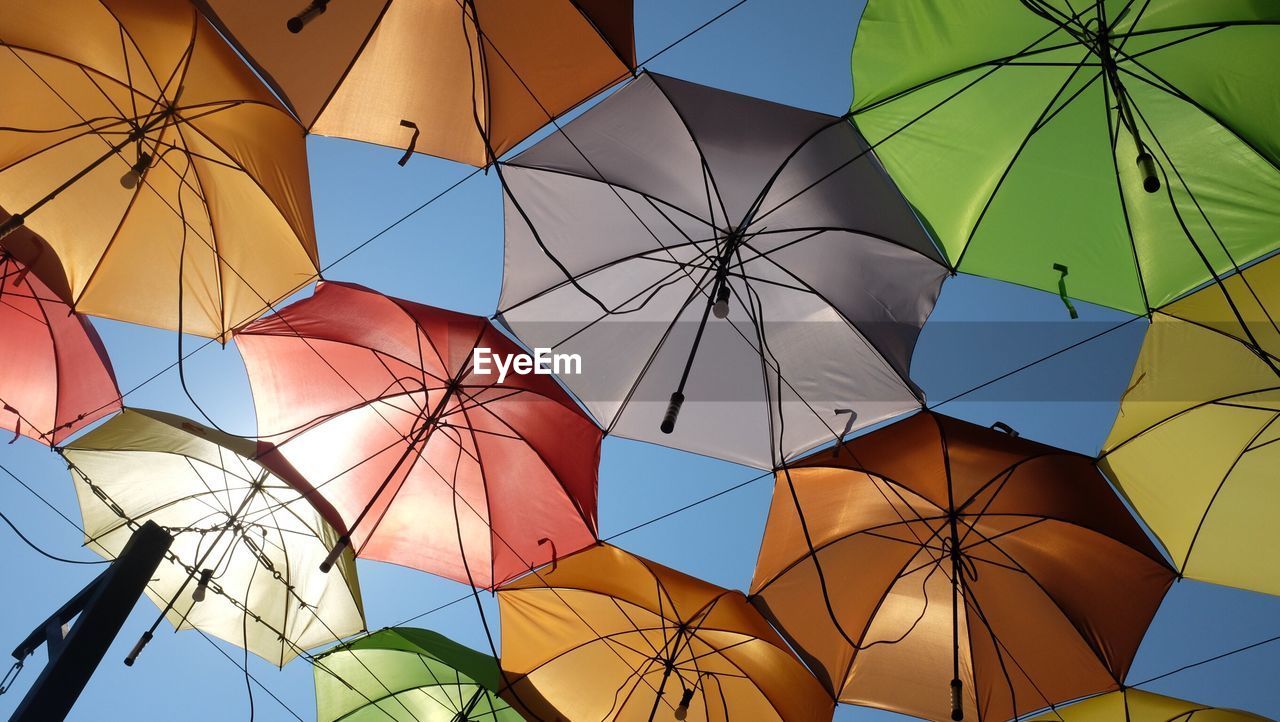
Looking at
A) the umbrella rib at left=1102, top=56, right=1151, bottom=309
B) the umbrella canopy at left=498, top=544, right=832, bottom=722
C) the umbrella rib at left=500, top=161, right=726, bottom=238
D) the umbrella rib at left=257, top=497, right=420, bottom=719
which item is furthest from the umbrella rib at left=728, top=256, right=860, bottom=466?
the umbrella rib at left=257, top=497, right=420, bottom=719

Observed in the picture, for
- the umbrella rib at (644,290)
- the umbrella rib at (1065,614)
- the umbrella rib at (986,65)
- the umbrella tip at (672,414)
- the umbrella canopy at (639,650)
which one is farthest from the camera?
the umbrella canopy at (639,650)

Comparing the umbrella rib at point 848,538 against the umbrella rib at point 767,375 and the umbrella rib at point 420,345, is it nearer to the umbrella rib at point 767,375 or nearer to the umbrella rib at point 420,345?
the umbrella rib at point 767,375

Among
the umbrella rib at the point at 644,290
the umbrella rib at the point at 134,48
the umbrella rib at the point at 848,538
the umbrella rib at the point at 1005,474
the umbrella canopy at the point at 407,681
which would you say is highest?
the umbrella rib at the point at 644,290

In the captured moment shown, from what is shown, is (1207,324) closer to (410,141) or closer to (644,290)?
(644,290)

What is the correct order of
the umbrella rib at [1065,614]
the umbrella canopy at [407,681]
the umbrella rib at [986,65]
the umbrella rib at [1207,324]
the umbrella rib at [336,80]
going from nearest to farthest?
1. the umbrella rib at [986,65]
2. the umbrella rib at [336,80]
3. the umbrella rib at [1207,324]
4. the umbrella rib at [1065,614]
5. the umbrella canopy at [407,681]

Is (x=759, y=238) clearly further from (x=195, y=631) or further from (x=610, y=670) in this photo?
(x=195, y=631)

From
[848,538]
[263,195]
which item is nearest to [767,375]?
[848,538]

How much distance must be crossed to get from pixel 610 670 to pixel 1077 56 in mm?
7286

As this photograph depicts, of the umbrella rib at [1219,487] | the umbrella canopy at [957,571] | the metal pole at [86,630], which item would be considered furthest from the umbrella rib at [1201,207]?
the metal pole at [86,630]

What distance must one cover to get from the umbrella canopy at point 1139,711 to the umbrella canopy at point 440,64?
7483 millimetres

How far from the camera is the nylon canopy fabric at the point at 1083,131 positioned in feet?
22.3

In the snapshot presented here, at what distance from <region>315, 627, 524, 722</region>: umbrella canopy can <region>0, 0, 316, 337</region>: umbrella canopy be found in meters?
3.53

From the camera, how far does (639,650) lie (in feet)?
29.1

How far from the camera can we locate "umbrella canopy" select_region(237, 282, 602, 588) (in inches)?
312
